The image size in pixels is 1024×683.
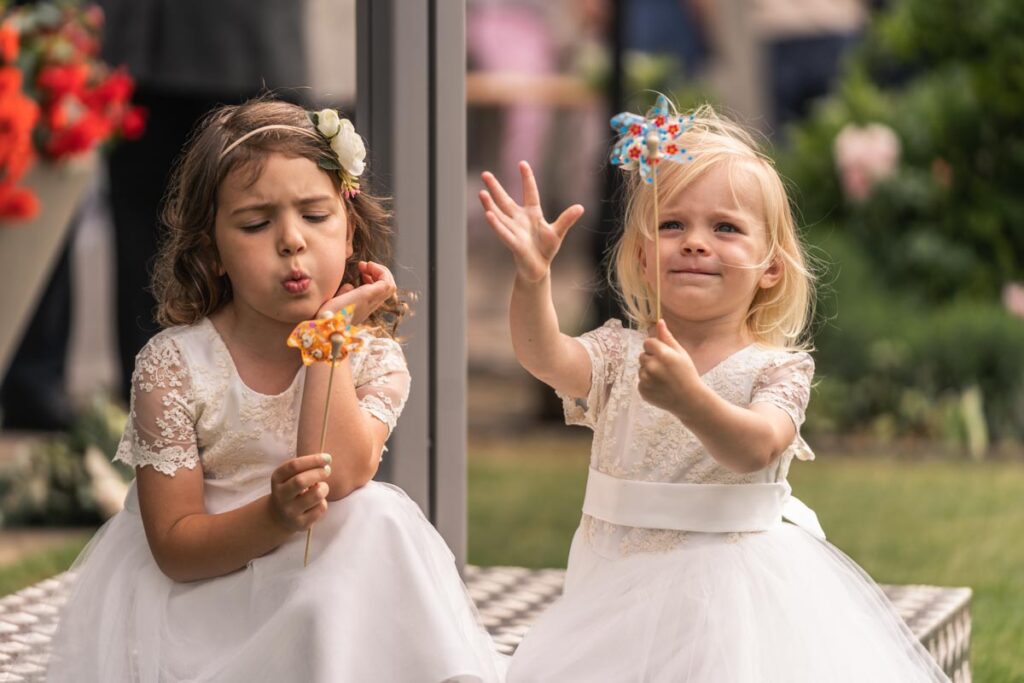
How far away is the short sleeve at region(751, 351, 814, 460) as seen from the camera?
2502 mm

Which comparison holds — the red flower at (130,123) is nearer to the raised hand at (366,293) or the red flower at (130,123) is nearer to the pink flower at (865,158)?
the raised hand at (366,293)

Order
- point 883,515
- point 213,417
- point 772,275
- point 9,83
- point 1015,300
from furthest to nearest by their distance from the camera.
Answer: point 1015,300 < point 883,515 < point 9,83 < point 772,275 < point 213,417

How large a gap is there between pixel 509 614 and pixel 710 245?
961 mm

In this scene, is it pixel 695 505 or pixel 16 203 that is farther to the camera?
pixel 16 203

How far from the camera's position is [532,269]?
2506mm

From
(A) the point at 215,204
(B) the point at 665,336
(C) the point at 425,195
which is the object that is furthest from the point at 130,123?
(B) the point at 665,336

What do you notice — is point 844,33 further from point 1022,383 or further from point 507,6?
point 1022,383

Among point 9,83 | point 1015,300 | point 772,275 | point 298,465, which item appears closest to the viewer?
point 298,465

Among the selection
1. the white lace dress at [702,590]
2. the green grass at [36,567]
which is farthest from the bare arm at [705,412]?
the green grass at [36,567]

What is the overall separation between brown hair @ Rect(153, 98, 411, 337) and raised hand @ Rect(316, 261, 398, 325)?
7 centimetres

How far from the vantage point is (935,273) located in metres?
7.08

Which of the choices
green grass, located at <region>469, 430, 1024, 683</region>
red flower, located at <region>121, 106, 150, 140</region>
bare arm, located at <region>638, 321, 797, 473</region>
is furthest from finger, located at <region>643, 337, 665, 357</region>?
red flower, located at <region>121, 106, 150, 140</region>

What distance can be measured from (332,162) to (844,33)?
8845 mm

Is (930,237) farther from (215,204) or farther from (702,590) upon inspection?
(215,204)
